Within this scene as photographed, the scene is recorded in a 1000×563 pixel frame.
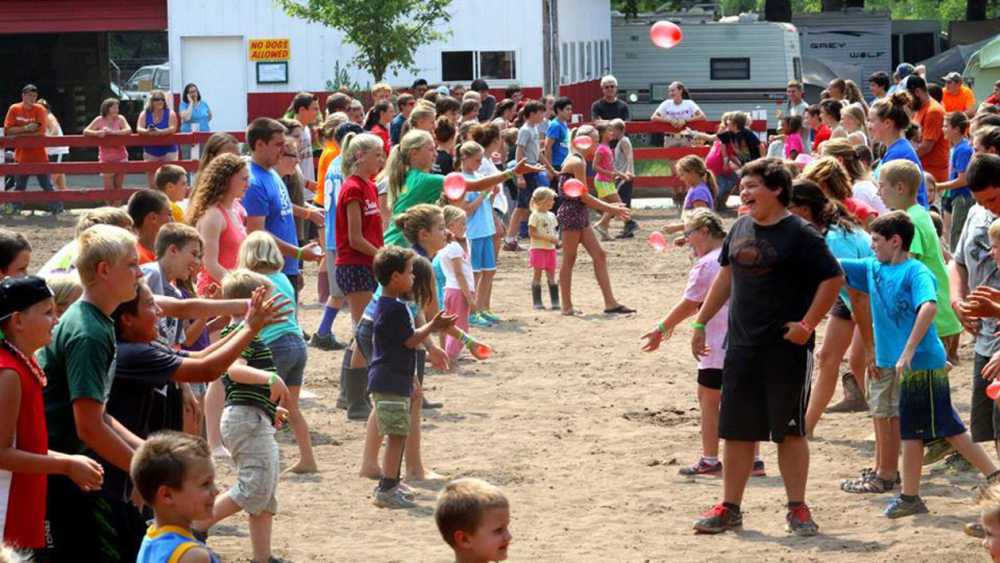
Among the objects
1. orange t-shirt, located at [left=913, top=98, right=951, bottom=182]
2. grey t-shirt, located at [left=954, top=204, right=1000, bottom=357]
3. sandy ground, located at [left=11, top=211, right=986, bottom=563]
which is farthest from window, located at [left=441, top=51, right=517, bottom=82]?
grey t-shirt, located at [left=954, top=204, right=1000, bottom=357]

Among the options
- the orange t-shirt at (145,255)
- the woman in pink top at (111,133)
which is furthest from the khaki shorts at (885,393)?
the woman in pink top at (111,133)

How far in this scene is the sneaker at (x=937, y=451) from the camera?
8859 millimetres

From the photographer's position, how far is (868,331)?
8.83 m

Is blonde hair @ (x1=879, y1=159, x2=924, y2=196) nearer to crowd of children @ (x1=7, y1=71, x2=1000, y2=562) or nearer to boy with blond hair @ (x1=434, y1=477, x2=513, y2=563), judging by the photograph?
crowd of children @ (x1=7, y1=71, x2=1000, y2=562)

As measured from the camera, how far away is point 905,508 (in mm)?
7992

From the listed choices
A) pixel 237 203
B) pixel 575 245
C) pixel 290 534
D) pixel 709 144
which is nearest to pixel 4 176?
pixel 709 144

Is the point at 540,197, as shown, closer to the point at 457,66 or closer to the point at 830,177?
the point at 830,177

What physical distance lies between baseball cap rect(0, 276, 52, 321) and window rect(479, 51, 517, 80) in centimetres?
2874

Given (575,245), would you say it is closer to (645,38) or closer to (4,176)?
(4,176)

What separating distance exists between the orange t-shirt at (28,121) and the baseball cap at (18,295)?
2117 centimetres

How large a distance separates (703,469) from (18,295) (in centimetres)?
513

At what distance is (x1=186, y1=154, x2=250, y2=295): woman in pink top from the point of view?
9.21 metres

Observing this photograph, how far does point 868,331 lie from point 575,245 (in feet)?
20.8

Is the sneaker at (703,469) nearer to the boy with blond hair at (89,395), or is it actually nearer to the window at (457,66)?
the boy with blond hair at (89,395)
